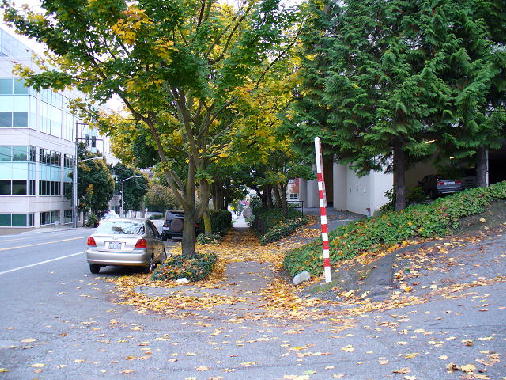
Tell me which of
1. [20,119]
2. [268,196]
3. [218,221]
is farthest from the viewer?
[20,119]

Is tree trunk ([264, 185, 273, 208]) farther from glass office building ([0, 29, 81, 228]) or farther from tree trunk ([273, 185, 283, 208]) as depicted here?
glass office building ([0, 29, 81, 228])

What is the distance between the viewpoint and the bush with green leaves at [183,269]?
1183 cm

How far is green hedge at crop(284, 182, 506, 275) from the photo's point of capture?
10.8 metres

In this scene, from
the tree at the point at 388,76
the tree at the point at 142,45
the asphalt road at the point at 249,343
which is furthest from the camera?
the tree at the point at 388,76

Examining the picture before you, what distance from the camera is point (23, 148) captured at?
50.1 m

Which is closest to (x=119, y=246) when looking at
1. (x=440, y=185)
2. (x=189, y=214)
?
(x=189, y=214)

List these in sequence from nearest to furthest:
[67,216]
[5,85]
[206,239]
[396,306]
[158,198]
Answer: [396,306] → [206,239] → [5,85] → [67,216] → [158,198]

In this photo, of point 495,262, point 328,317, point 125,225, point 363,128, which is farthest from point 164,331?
point 363,128

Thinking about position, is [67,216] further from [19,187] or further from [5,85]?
[5,85]

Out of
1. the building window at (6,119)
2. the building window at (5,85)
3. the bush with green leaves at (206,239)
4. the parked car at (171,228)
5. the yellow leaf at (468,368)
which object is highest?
the building window at (5,85)

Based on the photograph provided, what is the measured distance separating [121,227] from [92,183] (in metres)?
48.8

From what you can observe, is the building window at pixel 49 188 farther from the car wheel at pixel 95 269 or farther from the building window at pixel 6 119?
the car wheel at pixel 95 269

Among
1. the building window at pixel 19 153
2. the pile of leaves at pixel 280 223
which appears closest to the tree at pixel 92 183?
the building window at pixel 19 153

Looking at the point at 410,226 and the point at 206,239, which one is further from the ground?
the point at 410,226
